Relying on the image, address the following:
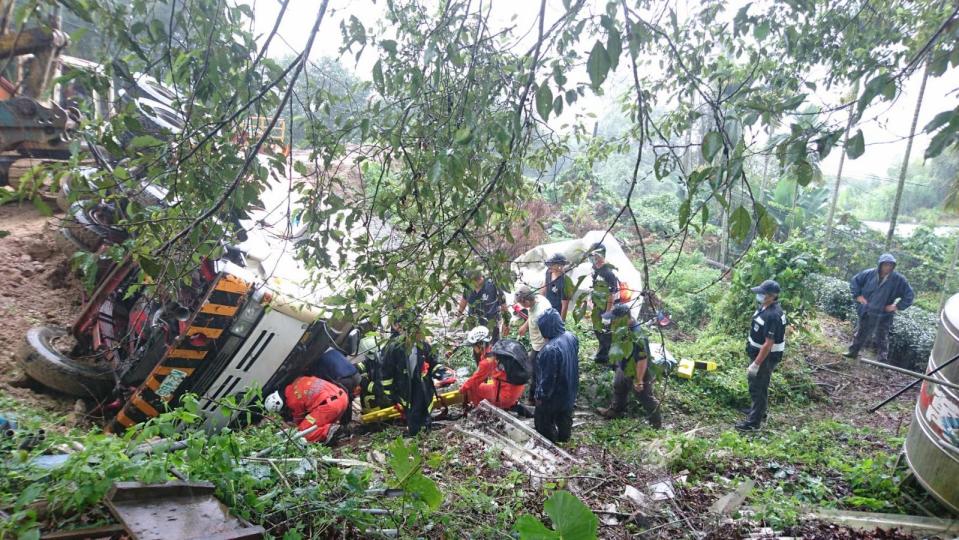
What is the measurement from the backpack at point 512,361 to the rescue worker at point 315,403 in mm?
1582

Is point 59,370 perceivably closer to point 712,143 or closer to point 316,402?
point 316,402

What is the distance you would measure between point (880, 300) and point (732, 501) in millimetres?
5990

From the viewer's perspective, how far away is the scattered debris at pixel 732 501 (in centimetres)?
372

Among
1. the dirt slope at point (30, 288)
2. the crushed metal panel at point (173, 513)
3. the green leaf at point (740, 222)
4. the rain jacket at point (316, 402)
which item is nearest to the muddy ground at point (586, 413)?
the dirt slope at point (30, 288)

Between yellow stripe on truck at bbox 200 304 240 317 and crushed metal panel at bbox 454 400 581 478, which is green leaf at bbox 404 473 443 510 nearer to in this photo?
crushed metal panel at bbox 454 400 581 478

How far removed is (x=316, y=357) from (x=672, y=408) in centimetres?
414

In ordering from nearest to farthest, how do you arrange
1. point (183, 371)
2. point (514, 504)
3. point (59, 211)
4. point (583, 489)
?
point (514, 504), point (583, 489), point (183, 371), point (59, 211)

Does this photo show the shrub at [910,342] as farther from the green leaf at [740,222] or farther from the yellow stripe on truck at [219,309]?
the yellow stripe on truck at [219,309]

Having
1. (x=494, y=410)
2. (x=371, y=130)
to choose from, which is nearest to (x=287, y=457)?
(x=371, y=130)

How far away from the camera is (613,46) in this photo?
1802 mm

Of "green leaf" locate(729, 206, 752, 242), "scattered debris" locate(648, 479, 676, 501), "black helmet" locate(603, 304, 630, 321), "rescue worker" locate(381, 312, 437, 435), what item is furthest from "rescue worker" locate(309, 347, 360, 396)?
"green leaf" locate(729, 206, 752, 242)

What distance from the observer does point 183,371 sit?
478cm

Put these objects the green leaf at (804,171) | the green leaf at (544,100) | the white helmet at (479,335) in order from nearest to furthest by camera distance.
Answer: the green leaf at (804,171)
the green leaf at (544,100)
the white helmet at (479,335)

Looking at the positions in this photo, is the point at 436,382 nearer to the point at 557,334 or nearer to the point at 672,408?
the point at 557,334
